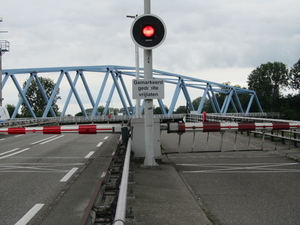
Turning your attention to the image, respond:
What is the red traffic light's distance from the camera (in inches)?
316

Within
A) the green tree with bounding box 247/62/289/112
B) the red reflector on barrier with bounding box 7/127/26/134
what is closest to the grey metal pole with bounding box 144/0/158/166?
the red reflector on barrier with bounding box 7/127/26/134

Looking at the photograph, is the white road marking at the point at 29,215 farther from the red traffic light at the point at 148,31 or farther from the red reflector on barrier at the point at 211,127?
the red reflector on barrier at the point at 211,127

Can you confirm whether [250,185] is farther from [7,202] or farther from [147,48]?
[7,202]

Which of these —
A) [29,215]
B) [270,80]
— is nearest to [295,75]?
[270,80]

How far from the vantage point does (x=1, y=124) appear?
1217 inches

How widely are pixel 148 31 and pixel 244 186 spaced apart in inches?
157

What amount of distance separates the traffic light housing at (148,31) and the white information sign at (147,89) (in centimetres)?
79

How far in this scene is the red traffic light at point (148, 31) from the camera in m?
8.04

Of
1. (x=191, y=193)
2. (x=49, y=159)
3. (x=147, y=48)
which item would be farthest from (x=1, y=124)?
(x=191, y=193)

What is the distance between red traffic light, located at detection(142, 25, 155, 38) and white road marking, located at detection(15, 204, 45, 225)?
4.40 m

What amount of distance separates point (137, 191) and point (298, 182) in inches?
132

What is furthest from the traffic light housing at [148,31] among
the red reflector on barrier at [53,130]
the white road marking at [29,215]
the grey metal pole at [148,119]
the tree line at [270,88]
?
the tree line at [270,88]

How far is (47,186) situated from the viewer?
7.08 m

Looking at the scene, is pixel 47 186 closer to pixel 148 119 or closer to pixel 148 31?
pixel 148 119
